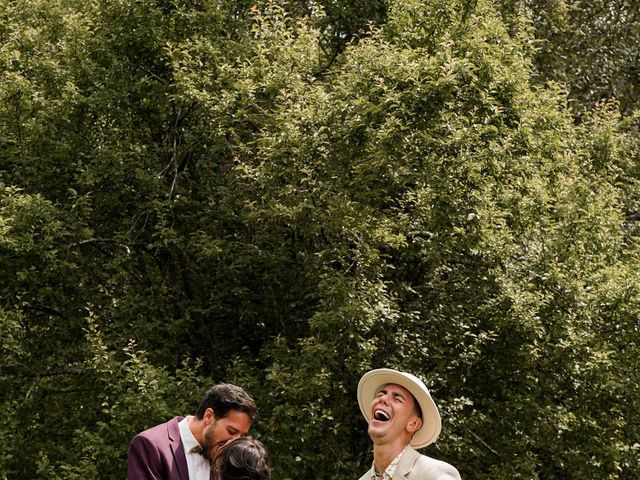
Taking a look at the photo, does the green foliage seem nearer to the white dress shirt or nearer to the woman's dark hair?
the white dress shirt

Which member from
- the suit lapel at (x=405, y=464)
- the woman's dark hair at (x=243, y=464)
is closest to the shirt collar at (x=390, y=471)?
the suit lapel at (x=405, y=464)

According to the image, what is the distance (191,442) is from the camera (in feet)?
18.3

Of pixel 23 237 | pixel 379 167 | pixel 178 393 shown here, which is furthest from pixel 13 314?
pixel 379 167

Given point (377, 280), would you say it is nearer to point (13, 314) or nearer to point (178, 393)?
point (178, 393)

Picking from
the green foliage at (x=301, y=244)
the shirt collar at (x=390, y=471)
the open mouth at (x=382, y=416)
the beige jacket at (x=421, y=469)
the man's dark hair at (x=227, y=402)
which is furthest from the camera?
the green foliage at (x=301, y=244)

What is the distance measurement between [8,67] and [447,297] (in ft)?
16.7

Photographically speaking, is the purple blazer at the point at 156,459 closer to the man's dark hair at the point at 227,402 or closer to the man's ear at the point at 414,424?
the man's dark hair at the point at 227,402

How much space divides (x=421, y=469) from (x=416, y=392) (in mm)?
322

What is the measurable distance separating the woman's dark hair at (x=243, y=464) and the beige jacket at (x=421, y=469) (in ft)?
1.77

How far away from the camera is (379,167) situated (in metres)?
11.6

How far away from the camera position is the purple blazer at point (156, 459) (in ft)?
18.0

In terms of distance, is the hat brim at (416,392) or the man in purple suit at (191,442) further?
the man in purple suit at (191,442)

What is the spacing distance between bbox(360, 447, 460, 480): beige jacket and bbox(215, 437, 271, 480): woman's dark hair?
1.77ft

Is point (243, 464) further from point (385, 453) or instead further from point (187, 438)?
point (187, 438)
